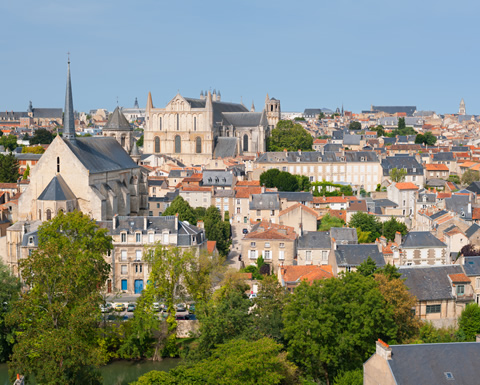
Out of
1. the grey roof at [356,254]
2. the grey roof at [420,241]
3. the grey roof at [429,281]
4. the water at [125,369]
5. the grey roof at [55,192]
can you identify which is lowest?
the water at [125,369]

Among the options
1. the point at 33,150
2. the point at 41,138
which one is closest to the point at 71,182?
the point at 33,150

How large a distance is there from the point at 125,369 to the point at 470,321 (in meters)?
14.3

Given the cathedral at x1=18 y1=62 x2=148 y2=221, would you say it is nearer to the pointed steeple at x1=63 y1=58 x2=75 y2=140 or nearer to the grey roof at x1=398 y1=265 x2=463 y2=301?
the pointed steeple at x1=63 y1=58 x2=75 y2=140

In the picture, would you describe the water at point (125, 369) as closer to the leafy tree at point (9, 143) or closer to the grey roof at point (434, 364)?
the grey roof at point (434, 364)

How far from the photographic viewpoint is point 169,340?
1145 inches

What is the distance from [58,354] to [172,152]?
5840 centimetres

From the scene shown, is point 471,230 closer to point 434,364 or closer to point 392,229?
point 392,229

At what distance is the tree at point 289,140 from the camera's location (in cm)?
8575

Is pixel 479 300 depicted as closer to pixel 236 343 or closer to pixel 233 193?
pixel 236 343

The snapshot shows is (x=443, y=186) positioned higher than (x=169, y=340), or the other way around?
(x=443, y=186)

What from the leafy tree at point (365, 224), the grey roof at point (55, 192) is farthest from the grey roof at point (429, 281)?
the grey roof at point (55, 192)

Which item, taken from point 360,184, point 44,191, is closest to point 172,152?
point 360,184

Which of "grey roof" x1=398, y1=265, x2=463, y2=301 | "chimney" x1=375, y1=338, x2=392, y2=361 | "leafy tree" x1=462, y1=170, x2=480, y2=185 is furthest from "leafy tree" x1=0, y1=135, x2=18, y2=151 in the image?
"chimney" x1=375, y1=338, x2=392, y2=361

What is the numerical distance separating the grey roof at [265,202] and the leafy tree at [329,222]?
4165 mm
